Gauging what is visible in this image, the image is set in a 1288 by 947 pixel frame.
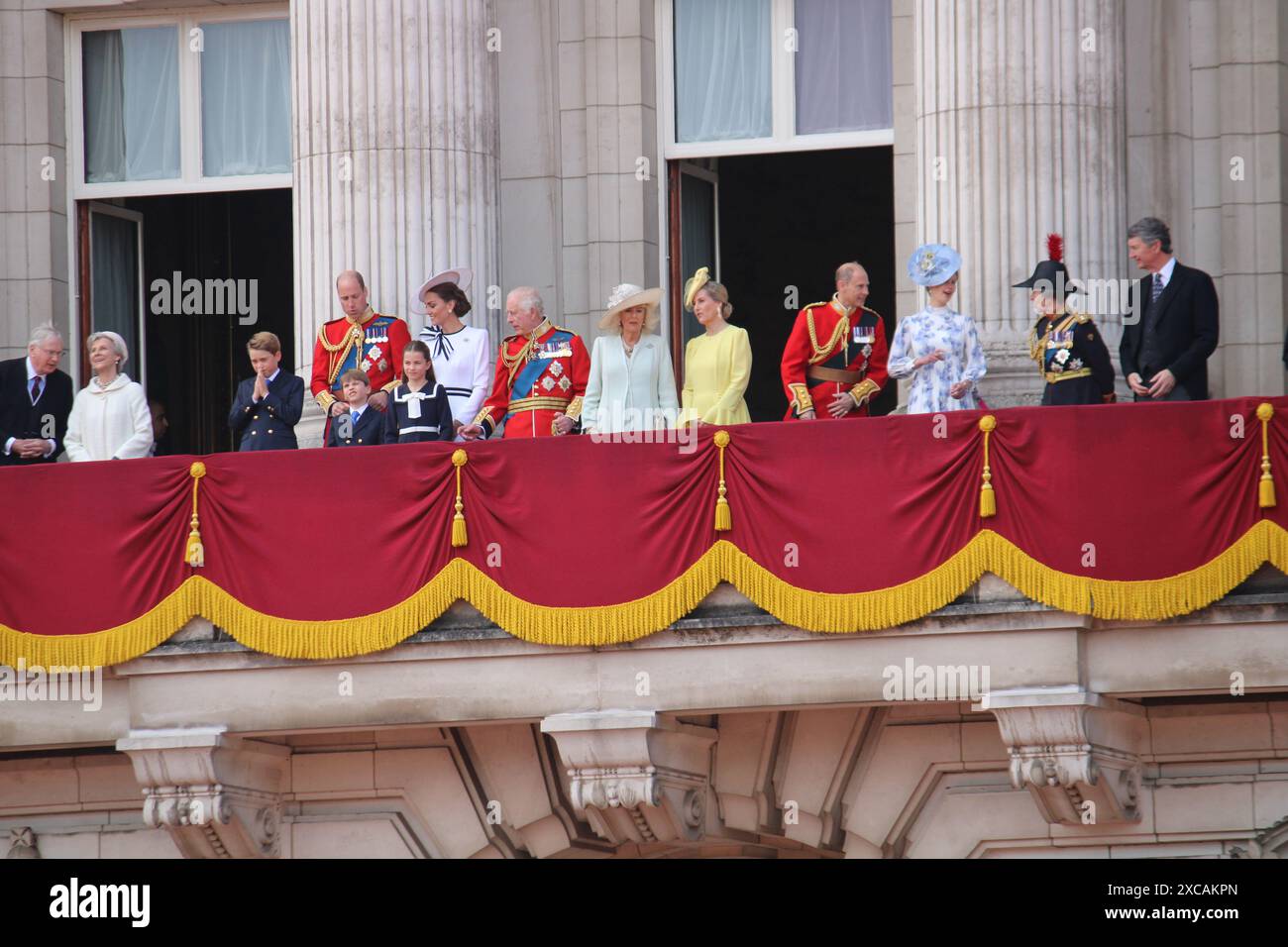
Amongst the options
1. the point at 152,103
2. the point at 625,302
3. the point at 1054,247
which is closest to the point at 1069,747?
the point at 1054,247

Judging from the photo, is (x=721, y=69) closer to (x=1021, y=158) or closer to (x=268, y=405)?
(x=1021, y=158)

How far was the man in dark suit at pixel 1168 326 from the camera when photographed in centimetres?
2161

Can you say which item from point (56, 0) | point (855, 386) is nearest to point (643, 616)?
point (855, 386)

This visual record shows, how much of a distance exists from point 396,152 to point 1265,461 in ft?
26.6

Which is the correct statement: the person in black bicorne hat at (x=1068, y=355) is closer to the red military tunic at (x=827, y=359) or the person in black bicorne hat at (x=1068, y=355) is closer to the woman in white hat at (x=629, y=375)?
the red military tunic at (x=827, y=359)

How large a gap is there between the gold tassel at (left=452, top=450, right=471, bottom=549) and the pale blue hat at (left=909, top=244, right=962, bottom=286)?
3685 mm

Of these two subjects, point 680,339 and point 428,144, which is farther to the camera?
point 680,339

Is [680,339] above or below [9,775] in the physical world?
above

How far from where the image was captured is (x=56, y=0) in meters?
28.8

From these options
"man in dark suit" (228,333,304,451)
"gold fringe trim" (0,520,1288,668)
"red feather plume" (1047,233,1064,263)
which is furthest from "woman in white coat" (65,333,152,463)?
"red feather plume" (1047,233,1064,263)
